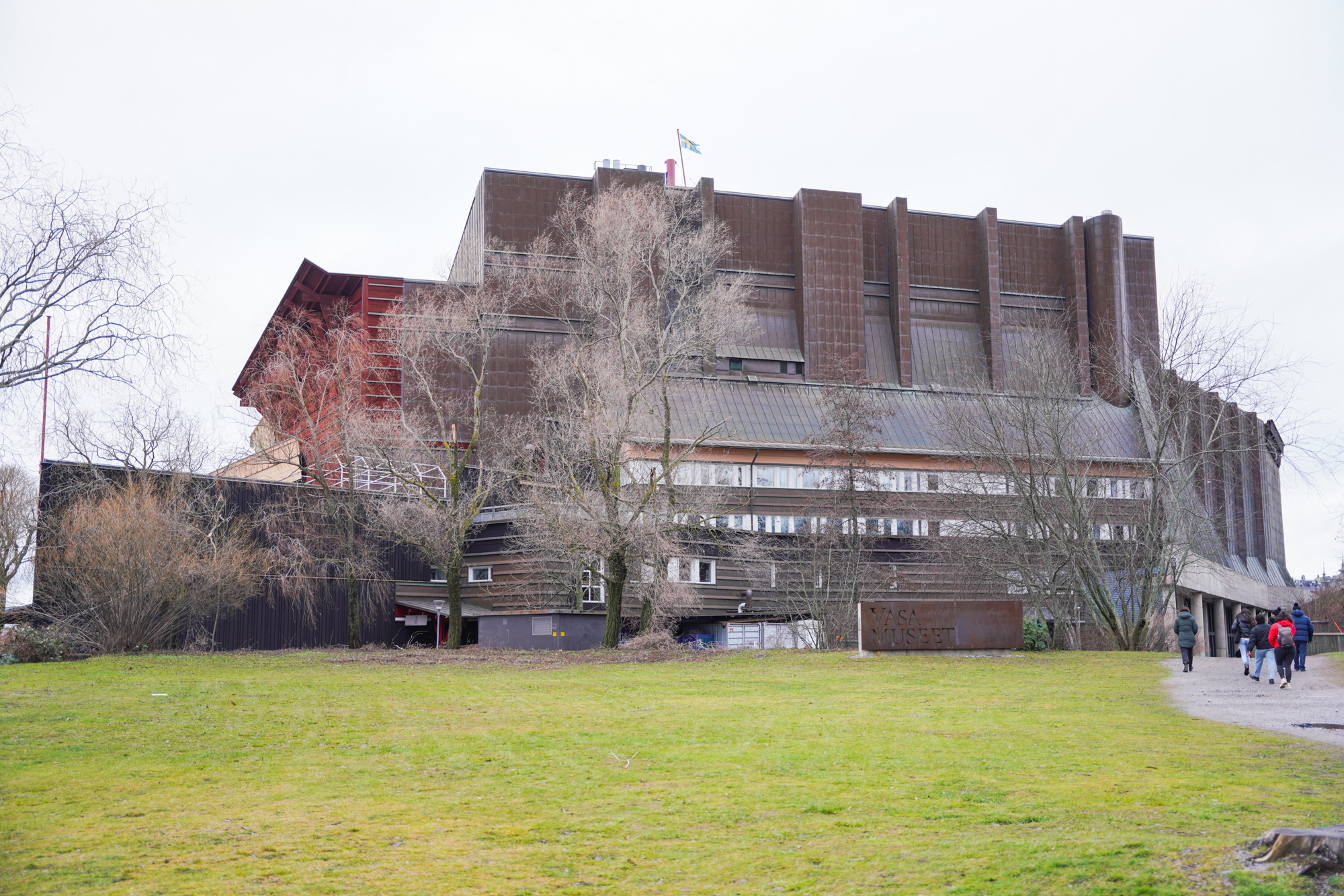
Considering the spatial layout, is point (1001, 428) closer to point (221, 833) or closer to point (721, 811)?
point (721, 811)

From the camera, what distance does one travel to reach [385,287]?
4778 cm

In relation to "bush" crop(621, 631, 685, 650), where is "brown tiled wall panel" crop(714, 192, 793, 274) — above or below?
above

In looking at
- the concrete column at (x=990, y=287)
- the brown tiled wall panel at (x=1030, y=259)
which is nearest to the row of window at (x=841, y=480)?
the concrete column at (x=990, y=287)

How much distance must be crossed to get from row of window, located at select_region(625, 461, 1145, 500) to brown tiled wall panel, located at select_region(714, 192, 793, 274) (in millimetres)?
10971

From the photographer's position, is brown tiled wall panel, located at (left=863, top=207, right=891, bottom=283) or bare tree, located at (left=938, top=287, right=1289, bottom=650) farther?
brown tiled wall panel, located at (left=863, top=207, right=891, bottom=283)

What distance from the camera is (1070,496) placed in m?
29.6

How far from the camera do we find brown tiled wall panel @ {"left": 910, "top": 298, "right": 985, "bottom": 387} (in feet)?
170

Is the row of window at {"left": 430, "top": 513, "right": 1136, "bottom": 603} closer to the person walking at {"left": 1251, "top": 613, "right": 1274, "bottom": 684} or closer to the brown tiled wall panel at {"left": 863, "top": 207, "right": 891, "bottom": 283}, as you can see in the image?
the person walking at {"left": 1251, "top": 613, "right": 1274, "bottom": 684}

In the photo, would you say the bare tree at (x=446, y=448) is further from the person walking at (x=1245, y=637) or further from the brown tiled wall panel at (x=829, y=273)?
the brown tiled wall panel at (x=829, y=273)

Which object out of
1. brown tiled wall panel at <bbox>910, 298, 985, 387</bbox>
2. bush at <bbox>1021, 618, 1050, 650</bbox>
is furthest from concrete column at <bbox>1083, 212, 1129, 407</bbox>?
bush at <bbox>1021, 618, 1050, 650</bbox>

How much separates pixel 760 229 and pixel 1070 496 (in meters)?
25.3

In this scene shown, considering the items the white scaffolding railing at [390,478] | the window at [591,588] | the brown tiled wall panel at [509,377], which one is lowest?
the window at [591,588]

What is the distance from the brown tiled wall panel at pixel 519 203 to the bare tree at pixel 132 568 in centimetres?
2175

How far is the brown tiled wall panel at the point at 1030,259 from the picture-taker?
→ 178 ft
